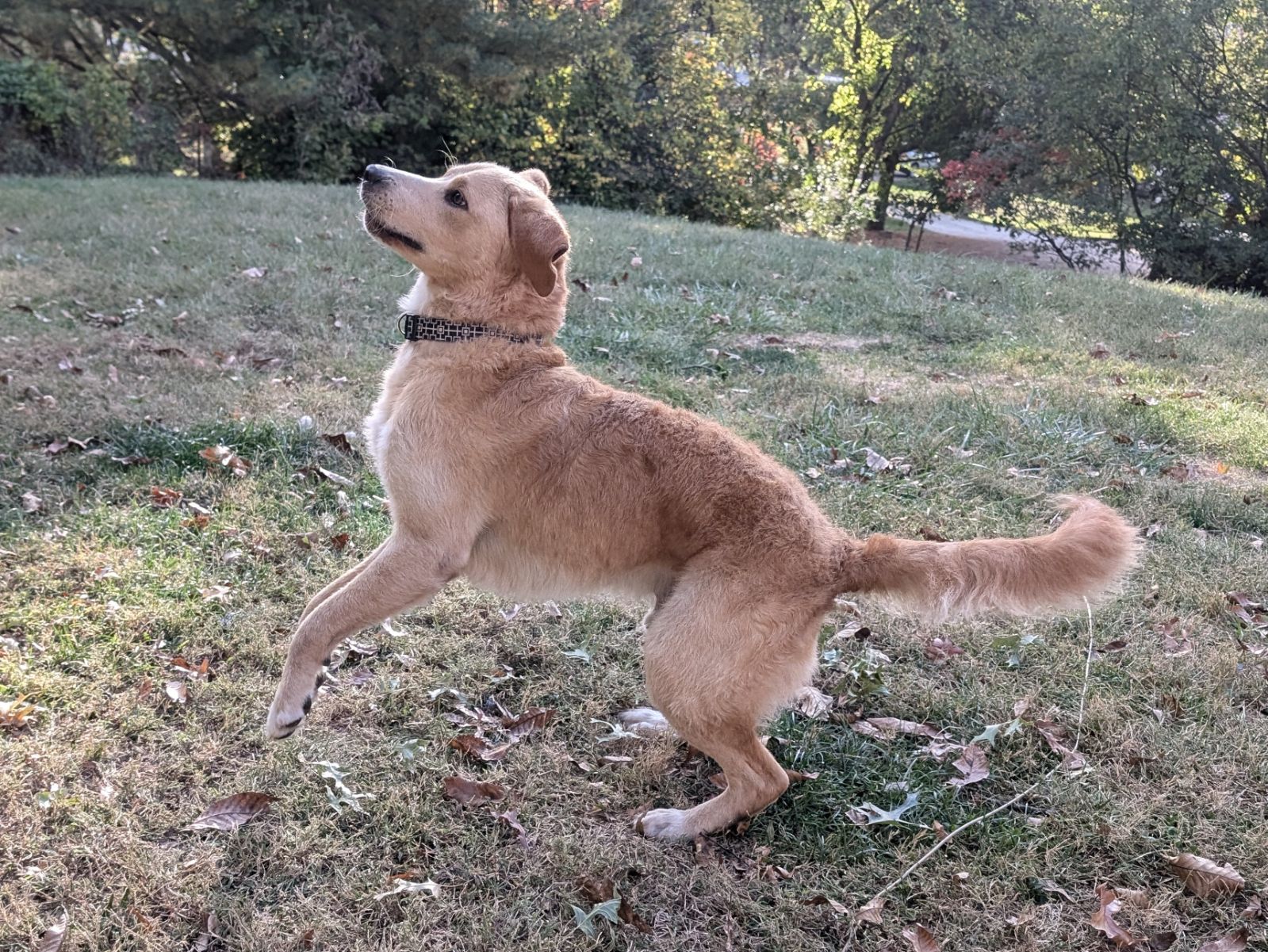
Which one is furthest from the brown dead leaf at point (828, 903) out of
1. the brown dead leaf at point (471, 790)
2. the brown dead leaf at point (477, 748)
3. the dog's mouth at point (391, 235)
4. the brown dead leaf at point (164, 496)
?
the brown dead leaf at point (164, 496)

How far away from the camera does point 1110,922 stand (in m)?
2.87

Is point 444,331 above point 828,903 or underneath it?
above

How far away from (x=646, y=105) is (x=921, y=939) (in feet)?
60.3

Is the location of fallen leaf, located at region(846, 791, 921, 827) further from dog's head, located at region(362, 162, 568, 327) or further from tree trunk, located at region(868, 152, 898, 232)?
tree trunk, located at region(868, 152, 898, 232)

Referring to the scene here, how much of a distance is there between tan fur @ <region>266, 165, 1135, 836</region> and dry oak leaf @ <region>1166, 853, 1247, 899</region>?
1.02 meters

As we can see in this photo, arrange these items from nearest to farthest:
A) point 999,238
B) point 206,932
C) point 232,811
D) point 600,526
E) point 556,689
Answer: point 206,932, point 232,811, point 600,526, point 556,689, point 999,238

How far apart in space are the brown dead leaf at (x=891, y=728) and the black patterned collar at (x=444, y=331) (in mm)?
2038

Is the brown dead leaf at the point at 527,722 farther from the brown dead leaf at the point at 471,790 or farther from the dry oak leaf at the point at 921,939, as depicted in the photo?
the dry oak leaf at the point at 921,939

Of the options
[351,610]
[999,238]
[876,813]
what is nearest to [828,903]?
[876,813]

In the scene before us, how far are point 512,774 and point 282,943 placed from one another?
95 cm

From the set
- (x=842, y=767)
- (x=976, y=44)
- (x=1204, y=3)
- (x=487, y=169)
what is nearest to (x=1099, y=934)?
(x=842, y=767)

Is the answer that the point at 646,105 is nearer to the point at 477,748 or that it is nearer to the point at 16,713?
the point at 477,748

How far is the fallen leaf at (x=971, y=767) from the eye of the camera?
3436mm

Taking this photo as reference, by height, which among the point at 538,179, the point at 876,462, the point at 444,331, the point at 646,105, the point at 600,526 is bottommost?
the point at 876,462
